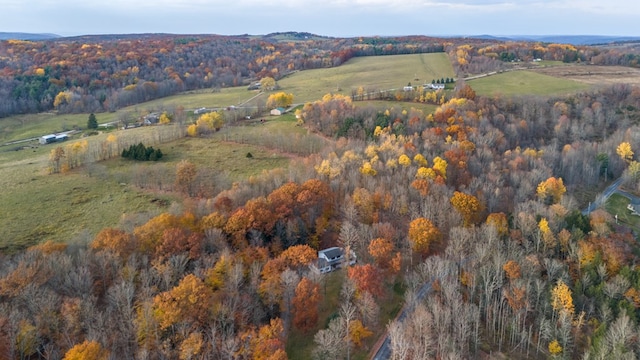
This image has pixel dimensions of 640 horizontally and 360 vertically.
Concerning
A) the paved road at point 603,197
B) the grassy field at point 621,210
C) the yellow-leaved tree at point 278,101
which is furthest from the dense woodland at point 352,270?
the yellow-leaved tree at point 278,101

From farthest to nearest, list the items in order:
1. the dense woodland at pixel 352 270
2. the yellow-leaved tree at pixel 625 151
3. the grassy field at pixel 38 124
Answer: the grassy field at pixel 38 124 < the yellow-leaved tree at pixel 625 151 < the dense woodland at pixel 352 270

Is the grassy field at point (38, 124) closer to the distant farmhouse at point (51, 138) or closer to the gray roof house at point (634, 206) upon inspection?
the distant farmhouse at point (51, 138)

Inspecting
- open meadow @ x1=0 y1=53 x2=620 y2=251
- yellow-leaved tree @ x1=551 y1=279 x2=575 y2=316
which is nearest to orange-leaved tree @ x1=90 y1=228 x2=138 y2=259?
open meadow @ x1=0 y1=53 x2=620 y2=251

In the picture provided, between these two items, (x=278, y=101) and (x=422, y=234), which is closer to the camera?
(x=422, y=234)

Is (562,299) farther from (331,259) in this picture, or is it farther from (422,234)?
(331,259)

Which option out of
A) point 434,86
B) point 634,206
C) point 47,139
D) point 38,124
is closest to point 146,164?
point 47,139

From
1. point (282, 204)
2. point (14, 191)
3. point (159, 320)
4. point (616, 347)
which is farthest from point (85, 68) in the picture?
point (616, 347)
